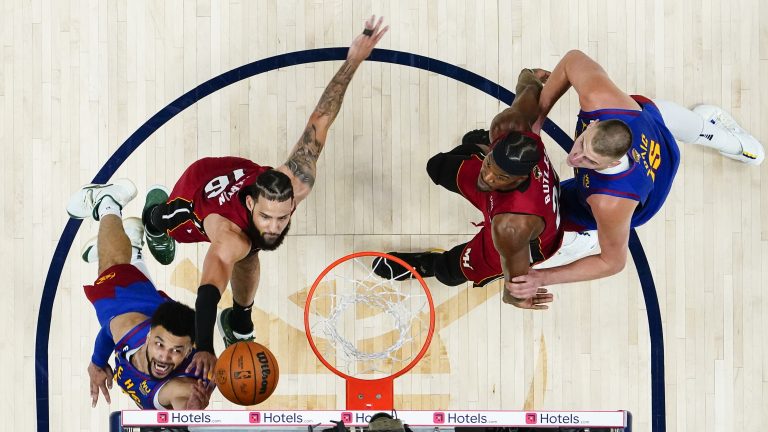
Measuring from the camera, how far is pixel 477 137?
5.70m

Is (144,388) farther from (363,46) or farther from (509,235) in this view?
(363,46)

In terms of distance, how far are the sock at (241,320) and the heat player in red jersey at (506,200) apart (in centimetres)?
106

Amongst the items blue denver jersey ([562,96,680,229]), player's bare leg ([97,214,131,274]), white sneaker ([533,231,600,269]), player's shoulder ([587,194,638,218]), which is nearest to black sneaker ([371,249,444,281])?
white sneaker ([533,231,600,269])

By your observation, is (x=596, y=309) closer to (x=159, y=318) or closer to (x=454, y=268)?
(x=454, y=268)

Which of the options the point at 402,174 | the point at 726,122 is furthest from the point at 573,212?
the point at 726,122

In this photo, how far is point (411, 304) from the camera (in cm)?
563

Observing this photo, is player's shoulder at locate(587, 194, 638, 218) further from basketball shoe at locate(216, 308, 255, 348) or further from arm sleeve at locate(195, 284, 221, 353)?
basketball shoe at locate(216, 308, 255, 348)

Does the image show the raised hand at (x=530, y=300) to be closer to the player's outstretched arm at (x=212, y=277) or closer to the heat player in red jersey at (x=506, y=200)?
the heat player in red jersey at (x=506, y=200)

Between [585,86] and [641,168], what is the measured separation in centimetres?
60

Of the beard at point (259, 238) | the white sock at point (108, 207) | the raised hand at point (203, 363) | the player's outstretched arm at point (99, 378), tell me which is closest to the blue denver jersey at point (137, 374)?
the player's outstretched arm at point (99, 378)

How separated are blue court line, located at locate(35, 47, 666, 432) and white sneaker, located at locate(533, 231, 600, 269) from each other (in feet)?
1.78

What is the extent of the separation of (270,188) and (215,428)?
1.47 metres

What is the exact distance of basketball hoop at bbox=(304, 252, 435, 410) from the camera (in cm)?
→ 546

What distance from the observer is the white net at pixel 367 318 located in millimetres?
5488
